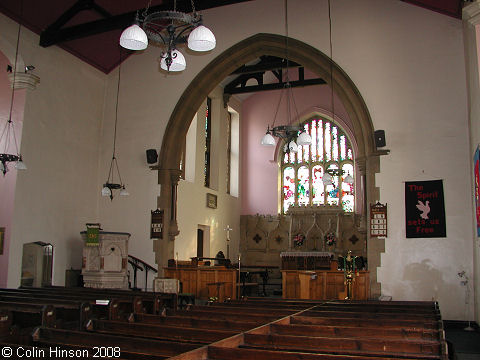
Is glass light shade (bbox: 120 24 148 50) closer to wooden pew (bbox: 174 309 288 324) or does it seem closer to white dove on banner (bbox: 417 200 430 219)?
wooden pew (bbox: 174 309 288 324)

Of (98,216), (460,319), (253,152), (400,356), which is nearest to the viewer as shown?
(400,356)

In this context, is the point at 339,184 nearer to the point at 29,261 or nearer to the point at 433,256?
the point at 433,256

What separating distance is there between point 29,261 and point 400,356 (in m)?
7.50

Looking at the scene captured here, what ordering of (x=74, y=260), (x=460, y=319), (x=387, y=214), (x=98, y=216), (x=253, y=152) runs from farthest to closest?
1. (x=253, y=152)
2. (x=98, y=216)
3. (x=74, y=260)
4. (x=387, y=214)
5. (x=460, y=319)

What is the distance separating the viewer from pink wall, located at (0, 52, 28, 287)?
844cm

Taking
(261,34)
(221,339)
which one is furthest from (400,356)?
(261,34)

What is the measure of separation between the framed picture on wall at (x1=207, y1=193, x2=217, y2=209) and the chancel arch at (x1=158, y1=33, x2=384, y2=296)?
3623 millimetres

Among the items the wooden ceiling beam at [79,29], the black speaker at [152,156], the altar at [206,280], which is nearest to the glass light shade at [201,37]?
the wooden ceiling beam at [79,29]

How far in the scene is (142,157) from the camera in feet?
34.6

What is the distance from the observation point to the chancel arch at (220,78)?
8.98 metres

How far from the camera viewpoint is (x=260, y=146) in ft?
52.2

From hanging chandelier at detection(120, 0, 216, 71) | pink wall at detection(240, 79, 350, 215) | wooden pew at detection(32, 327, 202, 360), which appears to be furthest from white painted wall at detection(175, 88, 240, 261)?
wooden pew at detection(32, 327, 202, 360)

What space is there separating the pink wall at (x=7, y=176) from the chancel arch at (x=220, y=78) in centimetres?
283

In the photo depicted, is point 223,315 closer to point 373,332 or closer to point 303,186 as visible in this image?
point 373,332
